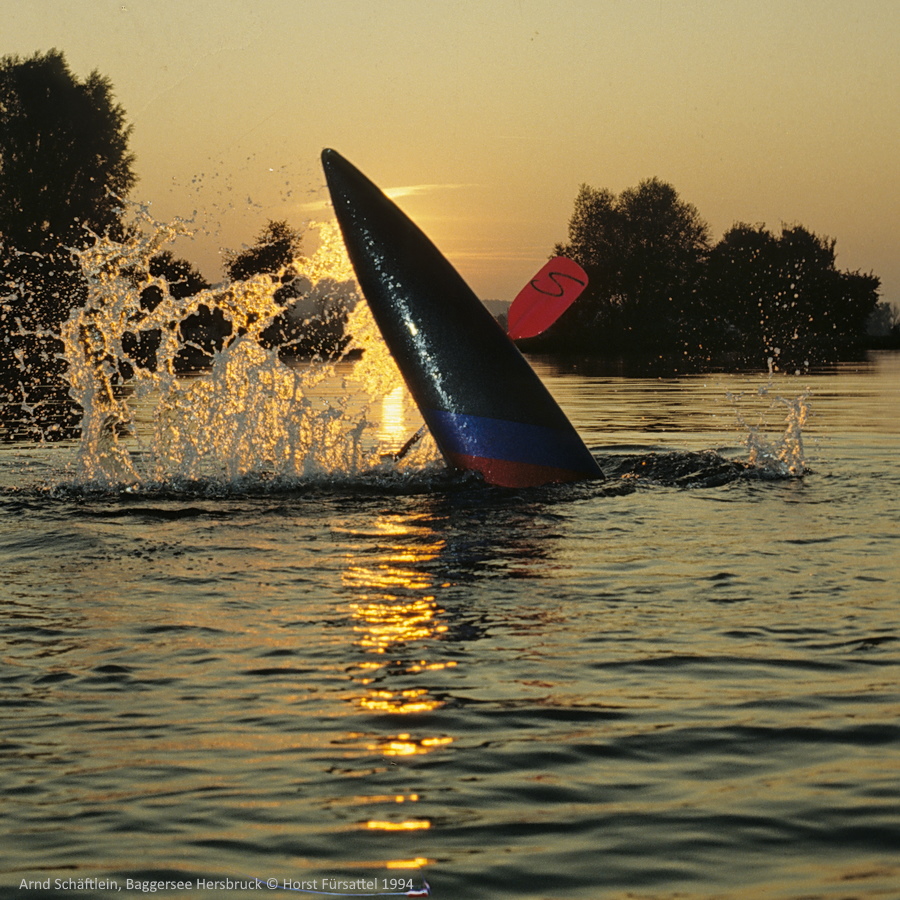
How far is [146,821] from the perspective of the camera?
3.92m

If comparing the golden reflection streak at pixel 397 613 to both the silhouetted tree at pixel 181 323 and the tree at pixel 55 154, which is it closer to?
the silhouetted tree at pixel 181 323

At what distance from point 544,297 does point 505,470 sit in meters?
1.77

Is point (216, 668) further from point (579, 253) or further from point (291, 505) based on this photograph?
point (579, 253)

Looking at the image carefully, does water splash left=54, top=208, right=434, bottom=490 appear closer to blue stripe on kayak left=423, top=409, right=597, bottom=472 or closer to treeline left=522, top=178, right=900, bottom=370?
blue stripe on kayak left=423, top=409, right=597, bottom=472

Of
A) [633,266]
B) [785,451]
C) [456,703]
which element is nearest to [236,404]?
[785,451]

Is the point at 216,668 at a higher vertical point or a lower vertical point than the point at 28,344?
lower

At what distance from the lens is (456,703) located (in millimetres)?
5016

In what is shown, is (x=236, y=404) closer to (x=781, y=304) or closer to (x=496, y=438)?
(x=496, y=438)

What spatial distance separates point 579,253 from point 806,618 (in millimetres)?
117723

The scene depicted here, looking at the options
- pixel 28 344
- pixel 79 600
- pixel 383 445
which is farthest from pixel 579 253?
pixel 79 600

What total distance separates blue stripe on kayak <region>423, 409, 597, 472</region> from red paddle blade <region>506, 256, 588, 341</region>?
38.0 inches

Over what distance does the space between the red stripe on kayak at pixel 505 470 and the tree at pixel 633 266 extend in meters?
77.1

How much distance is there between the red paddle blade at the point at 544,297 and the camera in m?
12.2

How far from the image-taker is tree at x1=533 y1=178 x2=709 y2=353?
98312mm
